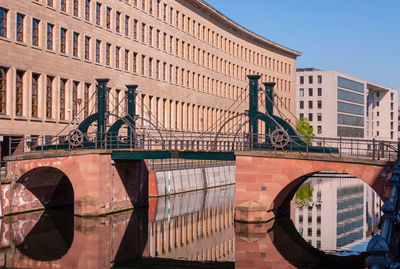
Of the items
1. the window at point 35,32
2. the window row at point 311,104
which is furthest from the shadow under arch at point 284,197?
the window row at point 311,104

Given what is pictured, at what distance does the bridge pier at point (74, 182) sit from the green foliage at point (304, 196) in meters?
16.7

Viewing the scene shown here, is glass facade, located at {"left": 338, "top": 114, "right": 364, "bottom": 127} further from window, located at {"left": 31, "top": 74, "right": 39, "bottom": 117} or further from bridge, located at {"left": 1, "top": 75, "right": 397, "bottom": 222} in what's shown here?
window, located at {"left": 31, "top": 74, "right": 39, "bottom": 117}

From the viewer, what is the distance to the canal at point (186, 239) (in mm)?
28359

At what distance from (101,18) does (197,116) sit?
2844 cm

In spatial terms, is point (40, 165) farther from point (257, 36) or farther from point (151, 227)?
point (257, 36)

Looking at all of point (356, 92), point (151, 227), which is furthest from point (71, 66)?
point (356, 92)

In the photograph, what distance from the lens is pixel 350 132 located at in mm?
152375

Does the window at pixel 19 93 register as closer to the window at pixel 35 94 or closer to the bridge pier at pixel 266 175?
the window at pixel 35 94

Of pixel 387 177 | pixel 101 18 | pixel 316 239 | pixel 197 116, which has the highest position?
pixel 101 18

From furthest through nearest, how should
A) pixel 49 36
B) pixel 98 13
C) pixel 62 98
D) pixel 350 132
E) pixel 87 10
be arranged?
pixel 350 132 → pixel 98 13 → pixel 87 10 → pixel 62 98 → pixel 49 36

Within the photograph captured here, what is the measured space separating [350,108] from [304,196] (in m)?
95.9

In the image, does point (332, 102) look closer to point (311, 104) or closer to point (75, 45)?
point (311, 104)

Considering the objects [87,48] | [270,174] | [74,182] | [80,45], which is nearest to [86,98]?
[87,48]

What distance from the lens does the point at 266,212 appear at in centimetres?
3866
